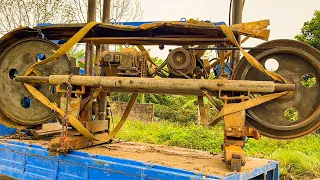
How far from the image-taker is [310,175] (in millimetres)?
7906

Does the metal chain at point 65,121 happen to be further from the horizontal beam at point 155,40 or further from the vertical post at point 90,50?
the vertical post at point 90,50

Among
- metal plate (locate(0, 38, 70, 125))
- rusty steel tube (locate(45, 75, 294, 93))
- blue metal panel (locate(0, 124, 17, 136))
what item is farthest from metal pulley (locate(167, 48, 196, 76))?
blue metal panel (locate(0, 124, 17, 136))

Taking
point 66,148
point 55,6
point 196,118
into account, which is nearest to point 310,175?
point 66,148

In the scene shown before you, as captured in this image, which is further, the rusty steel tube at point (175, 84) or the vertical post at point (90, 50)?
the vertical post at point (90, 50)

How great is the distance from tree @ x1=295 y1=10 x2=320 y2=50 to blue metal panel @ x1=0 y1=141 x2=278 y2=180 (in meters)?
10.6

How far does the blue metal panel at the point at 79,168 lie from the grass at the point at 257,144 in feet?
13.9

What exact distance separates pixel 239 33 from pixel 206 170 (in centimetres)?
151

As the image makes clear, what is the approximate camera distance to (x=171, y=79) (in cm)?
396

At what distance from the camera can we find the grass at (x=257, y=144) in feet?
26.8

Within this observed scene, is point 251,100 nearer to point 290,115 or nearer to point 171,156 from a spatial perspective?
point 290,115

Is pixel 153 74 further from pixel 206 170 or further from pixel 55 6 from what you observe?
pixel 55 6

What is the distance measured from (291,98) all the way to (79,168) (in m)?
2.38

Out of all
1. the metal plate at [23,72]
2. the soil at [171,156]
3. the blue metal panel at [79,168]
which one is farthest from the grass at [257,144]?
the metal plate at [23,72]

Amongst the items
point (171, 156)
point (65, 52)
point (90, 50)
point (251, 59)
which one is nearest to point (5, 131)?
point (90, 50)
